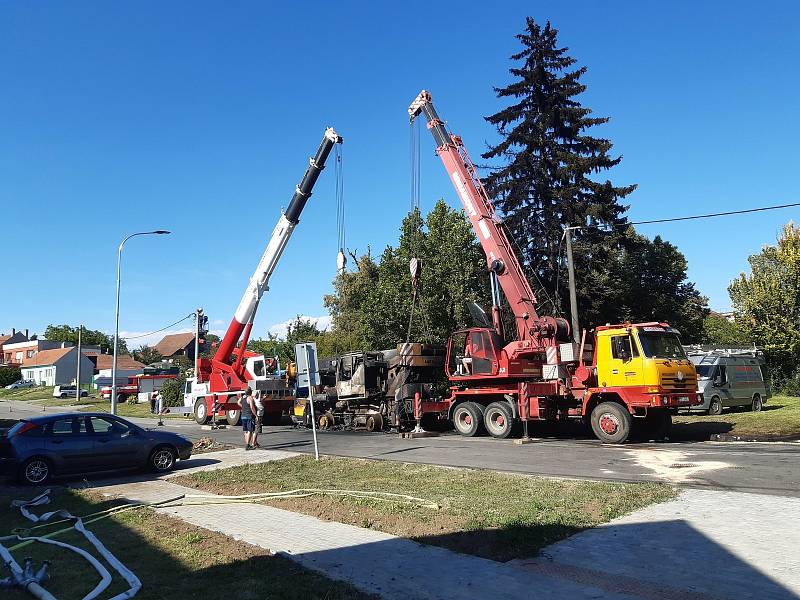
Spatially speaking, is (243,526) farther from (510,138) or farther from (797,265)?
(797,265)


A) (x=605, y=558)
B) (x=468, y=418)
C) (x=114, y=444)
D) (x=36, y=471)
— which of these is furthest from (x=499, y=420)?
(x=605, y=558)

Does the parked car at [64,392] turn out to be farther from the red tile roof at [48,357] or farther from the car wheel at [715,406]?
the car wheel at [715,406]

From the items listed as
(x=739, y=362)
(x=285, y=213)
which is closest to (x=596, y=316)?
(x=739, y=362)

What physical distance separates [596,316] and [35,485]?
25.5 meters

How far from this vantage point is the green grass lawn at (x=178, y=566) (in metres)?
5.45

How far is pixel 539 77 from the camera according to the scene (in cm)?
3020

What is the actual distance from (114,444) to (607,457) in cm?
1040

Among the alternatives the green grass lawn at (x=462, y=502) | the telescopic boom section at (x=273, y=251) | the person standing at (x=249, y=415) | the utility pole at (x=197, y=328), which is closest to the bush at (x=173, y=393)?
the utility pole at (x=197, y=328)

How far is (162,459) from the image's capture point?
1359cm

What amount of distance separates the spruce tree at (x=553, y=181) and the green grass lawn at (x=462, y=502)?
761 inches

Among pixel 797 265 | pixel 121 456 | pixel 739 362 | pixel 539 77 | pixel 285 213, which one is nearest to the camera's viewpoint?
pixel 121 456

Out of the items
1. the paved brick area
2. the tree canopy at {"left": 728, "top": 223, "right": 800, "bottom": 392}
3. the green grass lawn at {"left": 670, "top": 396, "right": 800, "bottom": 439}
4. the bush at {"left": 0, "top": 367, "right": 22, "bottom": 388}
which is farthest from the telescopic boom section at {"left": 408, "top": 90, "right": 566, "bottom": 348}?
the bush at {"left": 0, "top": 367, "right": 22, "bottom": 388}

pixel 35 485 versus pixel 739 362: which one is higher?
pixel 739 362

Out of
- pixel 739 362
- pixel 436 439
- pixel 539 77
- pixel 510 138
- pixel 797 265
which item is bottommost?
pixel 436 439
